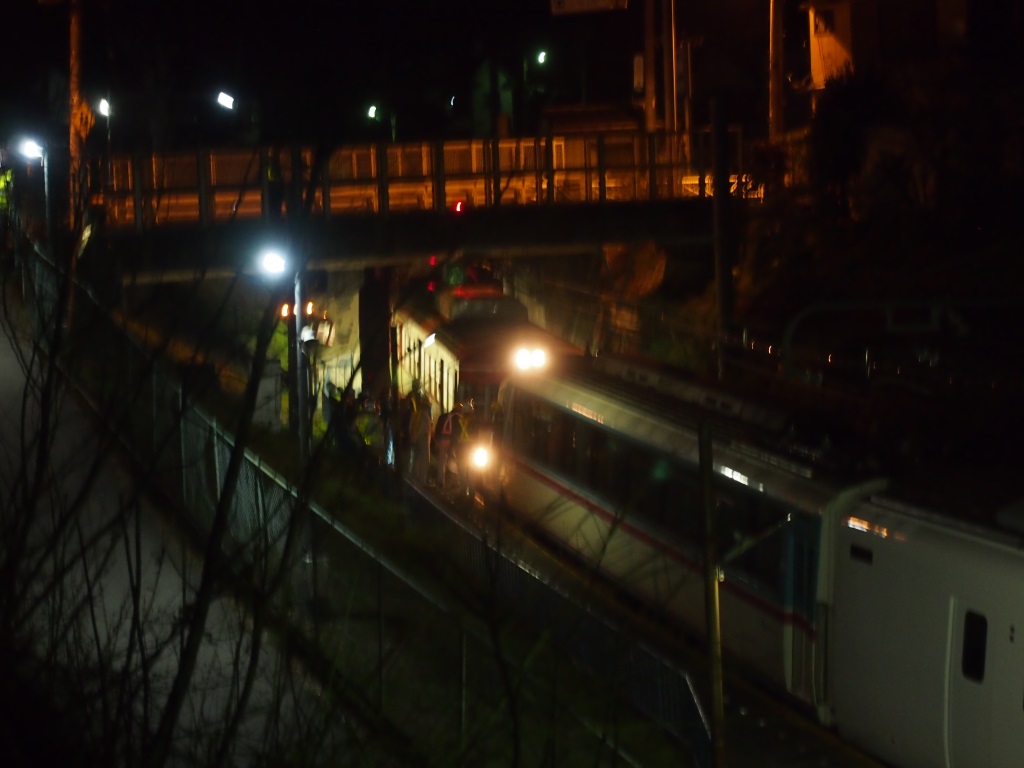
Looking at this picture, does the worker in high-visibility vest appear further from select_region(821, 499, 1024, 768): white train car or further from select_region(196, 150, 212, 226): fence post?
select_region(196, 150, 212, 226): fence post

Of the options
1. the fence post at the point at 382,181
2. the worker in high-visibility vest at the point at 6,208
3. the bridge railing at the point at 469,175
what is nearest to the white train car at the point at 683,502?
the worker in high-visibility vest at the point at 6,208

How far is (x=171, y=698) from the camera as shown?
377 cm

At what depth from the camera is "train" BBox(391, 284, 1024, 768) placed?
8.14m

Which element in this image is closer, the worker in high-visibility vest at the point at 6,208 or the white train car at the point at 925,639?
the worker in high-visibility vest at the point at 6,208

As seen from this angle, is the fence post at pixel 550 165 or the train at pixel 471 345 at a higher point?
the fence post at pixel 550 165

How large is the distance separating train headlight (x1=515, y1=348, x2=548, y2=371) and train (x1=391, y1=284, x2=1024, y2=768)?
2.15 meters

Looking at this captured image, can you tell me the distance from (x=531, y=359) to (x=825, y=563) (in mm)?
8304

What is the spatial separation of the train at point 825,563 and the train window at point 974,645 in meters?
0.01

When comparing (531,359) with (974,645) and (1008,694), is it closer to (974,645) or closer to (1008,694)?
(974,645)

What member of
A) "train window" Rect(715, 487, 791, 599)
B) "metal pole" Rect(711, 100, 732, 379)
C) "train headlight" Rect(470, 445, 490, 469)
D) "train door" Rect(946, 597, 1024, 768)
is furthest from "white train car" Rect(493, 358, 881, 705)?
"metal pole" Rect(711, 100, 732, 379)

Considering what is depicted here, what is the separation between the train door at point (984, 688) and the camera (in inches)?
310

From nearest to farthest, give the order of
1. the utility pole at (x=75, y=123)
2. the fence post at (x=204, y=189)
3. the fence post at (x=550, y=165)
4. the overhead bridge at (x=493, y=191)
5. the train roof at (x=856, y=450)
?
the utility pole at (x=75, y=123), the train roof at (x=856, y=450), the fence post at (x=204, y=189), the overhead bridge at (x=493, y=191), the fence post at (x=550, y=165)

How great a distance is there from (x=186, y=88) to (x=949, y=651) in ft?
21.9

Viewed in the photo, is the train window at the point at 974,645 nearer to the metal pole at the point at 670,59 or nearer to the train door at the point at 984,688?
the train door at the point at 984,688
